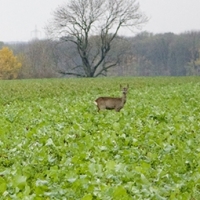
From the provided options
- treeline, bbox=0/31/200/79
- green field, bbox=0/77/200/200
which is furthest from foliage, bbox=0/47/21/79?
green field, bbox=0/77/200/200

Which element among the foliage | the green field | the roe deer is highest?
the green field

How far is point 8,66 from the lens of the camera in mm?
65938

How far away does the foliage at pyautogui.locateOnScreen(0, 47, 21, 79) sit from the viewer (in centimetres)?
6569

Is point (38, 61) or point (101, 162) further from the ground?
point (101, 162)

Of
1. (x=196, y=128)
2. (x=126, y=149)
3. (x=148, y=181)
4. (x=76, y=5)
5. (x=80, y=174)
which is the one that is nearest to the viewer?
(x=148, y=181)

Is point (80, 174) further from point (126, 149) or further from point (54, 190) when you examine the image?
point (126, 149)

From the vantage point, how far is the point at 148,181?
439 centimetres

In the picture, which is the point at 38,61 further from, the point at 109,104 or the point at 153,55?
the point at 109,104

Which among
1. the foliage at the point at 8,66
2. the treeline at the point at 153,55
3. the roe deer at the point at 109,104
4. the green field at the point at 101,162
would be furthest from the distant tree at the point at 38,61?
the green field at the point at 101,162

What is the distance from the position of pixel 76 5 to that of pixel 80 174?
5048 cm

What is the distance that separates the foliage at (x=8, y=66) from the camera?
216 ft

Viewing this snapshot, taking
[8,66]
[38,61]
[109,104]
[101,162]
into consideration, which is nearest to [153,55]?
[38,61]

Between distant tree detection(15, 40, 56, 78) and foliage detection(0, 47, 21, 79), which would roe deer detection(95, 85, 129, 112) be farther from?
foliage detection(0, 47, 21, 79)

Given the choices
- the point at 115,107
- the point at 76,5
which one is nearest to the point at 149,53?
the point at 76,5
